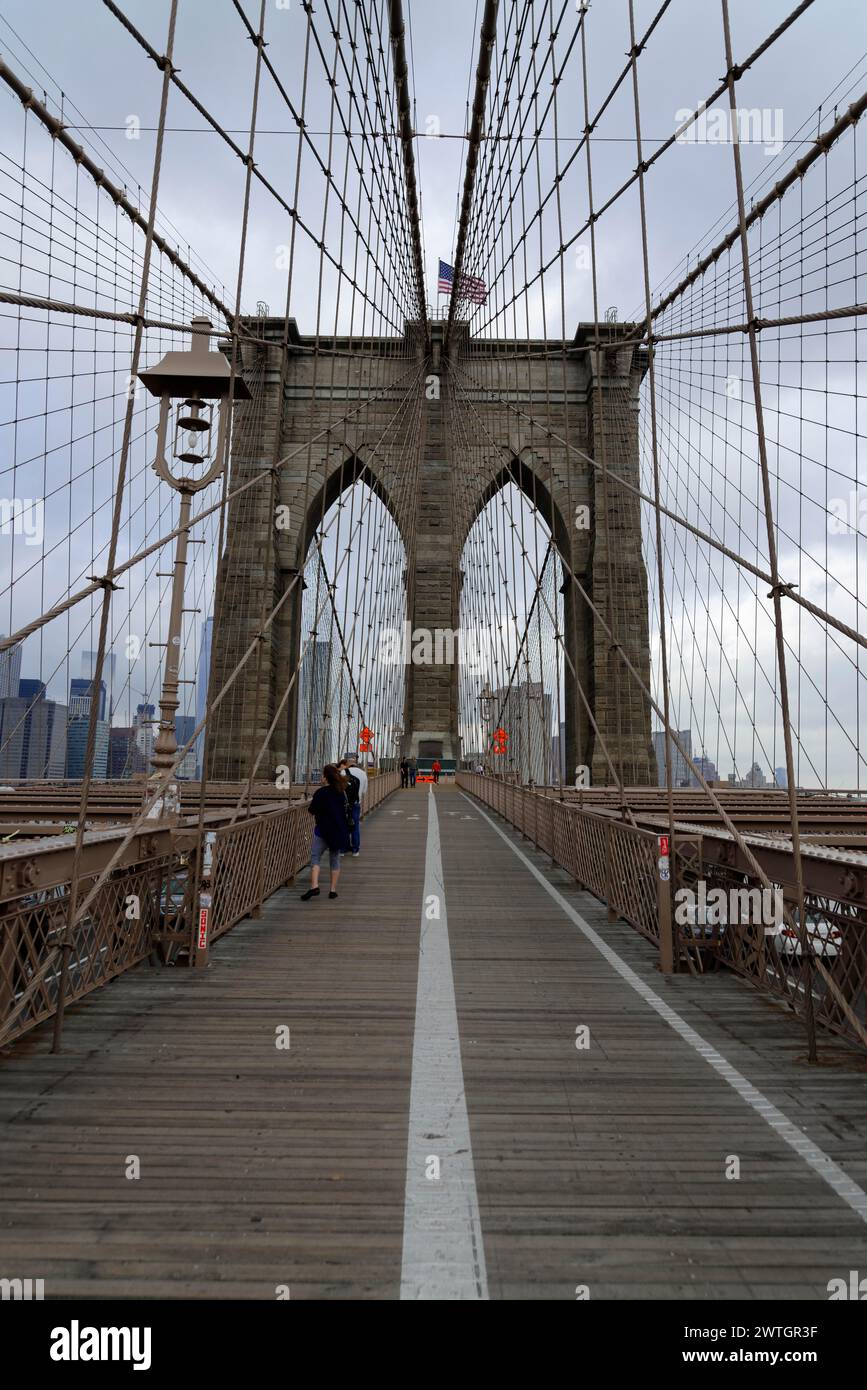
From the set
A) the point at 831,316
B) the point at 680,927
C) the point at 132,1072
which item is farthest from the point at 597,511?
the point at 132,1072

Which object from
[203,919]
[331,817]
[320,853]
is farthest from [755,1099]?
[320,853]

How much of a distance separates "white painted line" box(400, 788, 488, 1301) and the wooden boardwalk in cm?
4

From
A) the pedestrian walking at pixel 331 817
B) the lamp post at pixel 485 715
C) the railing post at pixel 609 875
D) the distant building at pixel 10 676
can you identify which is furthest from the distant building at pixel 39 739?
the lamp post at pixel 485 715

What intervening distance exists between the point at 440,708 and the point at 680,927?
3453 cm

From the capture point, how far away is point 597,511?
32250 millimetres

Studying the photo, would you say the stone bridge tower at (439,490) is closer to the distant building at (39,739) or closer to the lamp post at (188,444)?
the distant building at (39,739)

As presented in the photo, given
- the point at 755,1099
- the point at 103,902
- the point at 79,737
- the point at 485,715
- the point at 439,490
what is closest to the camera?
the point at 755,1099

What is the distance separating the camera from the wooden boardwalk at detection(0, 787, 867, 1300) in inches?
78.2

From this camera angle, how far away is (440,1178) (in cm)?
242

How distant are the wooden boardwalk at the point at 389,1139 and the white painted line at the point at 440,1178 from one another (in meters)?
0.04

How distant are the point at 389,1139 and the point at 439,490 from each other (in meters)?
37.5

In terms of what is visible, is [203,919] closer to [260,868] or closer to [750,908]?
[260,868]

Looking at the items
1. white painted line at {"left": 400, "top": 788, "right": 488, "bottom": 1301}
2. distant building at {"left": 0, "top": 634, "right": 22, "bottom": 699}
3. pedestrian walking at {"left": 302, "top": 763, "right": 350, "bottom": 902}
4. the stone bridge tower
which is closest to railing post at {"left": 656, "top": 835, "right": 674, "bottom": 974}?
white painted line at {"left": 400, "top": 788, "right": 488, "bottom": 1301}
